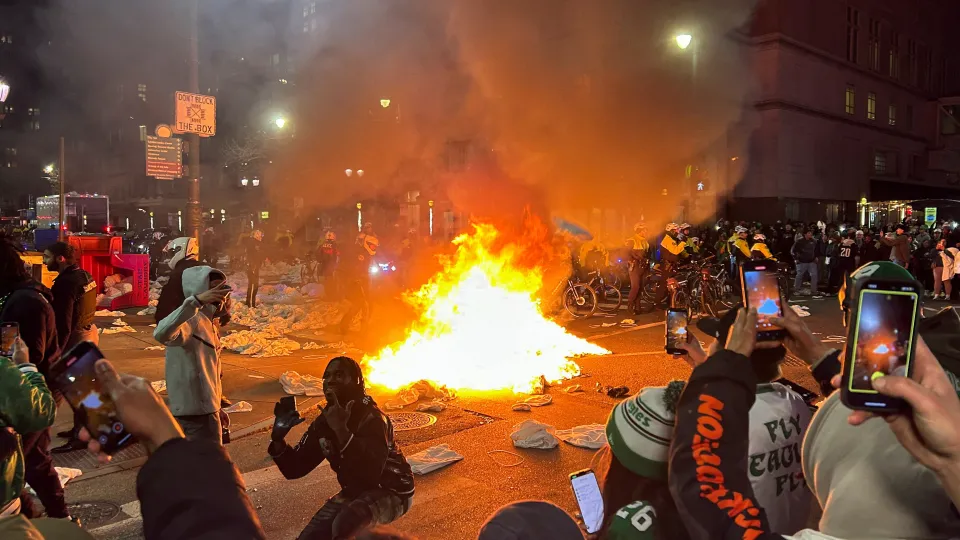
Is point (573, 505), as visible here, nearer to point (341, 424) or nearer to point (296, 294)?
point (341, 424)

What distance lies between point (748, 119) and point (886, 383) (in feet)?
87.9

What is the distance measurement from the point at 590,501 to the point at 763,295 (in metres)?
0.71

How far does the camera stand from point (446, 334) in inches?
341

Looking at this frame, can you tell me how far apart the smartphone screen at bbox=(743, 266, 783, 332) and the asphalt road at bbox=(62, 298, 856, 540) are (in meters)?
2.78

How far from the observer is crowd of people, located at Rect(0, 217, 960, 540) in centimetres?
122

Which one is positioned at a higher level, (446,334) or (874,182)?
(874,182)

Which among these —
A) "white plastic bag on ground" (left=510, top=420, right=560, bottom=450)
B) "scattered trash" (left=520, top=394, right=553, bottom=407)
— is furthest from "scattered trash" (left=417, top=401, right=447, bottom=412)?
"white plastic bag on ground" (left=510, top=420, right=560, bottom=450)

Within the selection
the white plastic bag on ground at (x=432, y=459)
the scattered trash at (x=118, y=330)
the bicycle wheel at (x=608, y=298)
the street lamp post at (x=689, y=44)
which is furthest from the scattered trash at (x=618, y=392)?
the street lamp post at (x=689, y=44)

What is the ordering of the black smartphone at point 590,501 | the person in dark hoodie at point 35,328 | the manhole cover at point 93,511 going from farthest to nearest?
the manhole cover at point 93,511 < the person in dark hoodie at point 35,328 < the black smartphone at point 590,501

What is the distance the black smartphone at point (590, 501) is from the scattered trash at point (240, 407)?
5.29 metres

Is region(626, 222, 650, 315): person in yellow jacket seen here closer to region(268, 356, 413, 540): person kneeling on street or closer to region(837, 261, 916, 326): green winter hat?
region(268, 356, 413, 540): person kneeling on street

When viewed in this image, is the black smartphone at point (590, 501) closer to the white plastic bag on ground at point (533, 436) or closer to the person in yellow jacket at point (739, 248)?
the white plastic bag on ground at point (533, 436)

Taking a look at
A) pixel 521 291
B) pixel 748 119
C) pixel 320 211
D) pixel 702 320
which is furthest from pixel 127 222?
pixel 702 320

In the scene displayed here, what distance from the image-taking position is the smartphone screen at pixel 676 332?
2129mm
